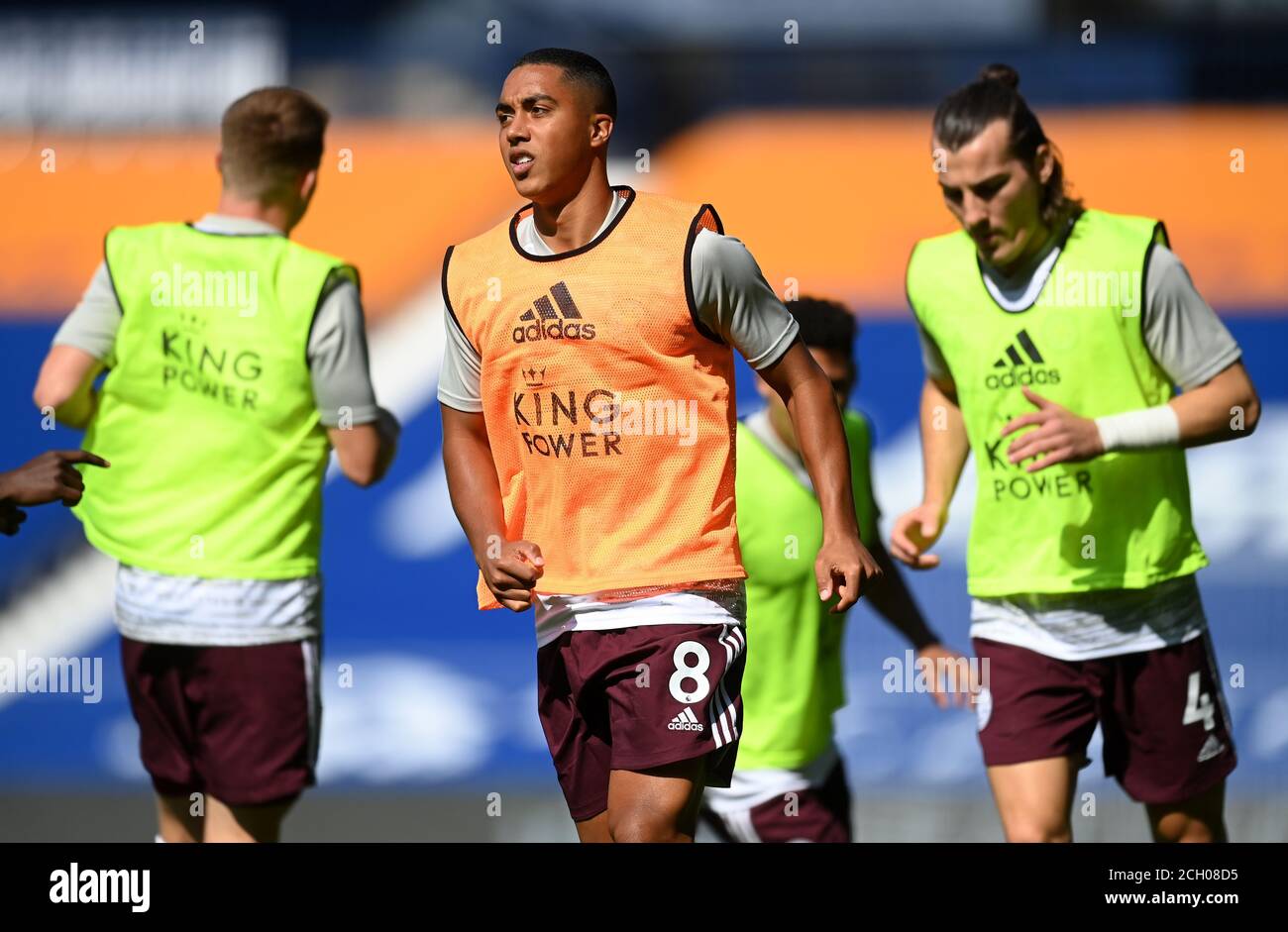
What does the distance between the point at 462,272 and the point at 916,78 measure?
106 inches

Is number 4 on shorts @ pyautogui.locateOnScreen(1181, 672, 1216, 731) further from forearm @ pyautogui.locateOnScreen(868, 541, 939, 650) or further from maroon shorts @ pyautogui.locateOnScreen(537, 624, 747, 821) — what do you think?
maroon shorts @ pyautogui.locateOnScreen(537, 624, 747, 821)

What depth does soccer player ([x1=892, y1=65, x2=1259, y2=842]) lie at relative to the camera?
13.8ft

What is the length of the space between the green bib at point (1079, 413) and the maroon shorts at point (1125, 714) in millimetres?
186

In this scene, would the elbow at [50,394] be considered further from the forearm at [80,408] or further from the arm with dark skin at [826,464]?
the arm with dark skin at [826,464]

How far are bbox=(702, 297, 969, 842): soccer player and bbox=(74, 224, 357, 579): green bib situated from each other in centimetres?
111

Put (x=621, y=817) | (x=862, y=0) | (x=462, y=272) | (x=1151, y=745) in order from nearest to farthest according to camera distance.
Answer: (x=621, y=817) < (x=462, y=272) < (x=1151, y=745) < (x=862, y=0)

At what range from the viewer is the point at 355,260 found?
6074 millimetres

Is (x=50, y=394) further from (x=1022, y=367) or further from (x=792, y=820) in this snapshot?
(x=1022, y=367)

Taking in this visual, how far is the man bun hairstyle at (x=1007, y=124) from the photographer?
14.0 feet

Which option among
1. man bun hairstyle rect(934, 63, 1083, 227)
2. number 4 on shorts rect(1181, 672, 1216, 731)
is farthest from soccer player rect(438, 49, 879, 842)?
number 4 on shorts rect(1181, 672, 1216, 731)

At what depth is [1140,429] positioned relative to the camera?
158 inches
